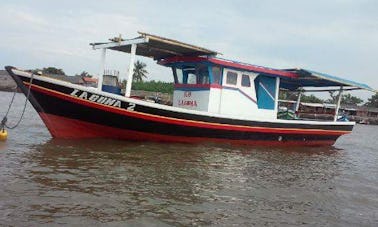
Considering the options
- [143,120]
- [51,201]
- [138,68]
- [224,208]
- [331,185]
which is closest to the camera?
[51,201]

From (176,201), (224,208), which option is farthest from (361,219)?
(176,201)

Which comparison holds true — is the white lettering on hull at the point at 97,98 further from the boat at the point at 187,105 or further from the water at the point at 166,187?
the water at the point at 166,187

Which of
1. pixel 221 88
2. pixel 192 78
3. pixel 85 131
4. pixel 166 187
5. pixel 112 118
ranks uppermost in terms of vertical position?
pixel 192 78

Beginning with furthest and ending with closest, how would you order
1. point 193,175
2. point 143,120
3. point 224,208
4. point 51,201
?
point 143,120
point 193,175
point 224,208
point 51,201

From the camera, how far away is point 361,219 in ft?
20.8

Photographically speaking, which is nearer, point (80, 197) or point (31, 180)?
point (80, 197)

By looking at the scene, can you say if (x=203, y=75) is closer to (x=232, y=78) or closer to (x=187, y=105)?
(x=232, y=78)

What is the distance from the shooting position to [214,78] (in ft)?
44.9

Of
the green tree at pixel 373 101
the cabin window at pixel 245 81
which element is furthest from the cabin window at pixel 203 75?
the green tree at pixel 373 101

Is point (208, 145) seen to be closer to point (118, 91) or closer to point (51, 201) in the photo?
point (118, 91)

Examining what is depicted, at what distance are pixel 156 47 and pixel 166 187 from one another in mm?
7195

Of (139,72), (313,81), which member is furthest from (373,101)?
(313,81)

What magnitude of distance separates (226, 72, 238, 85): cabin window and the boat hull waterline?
147 centimetres

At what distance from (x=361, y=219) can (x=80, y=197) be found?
447cm
